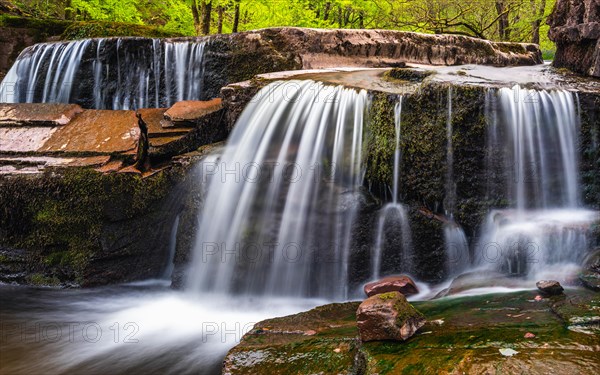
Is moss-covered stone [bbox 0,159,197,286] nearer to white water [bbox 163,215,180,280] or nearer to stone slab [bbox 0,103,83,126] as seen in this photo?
white water [bbox 163,215,180,280]

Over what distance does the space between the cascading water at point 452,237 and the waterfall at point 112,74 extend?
4.76 m

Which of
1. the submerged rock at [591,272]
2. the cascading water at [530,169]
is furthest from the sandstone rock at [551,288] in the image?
the cascading water at [530,169]

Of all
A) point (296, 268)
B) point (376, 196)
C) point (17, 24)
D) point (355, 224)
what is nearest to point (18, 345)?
point (296, 268)

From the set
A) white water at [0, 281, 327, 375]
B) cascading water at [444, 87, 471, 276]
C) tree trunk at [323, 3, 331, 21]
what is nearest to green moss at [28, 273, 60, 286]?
white water at [0, 281, 327, 375]

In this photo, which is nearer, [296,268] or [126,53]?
[296,268]

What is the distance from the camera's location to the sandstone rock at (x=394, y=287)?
4262mm

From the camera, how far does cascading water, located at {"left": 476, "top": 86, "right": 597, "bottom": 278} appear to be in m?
4.50

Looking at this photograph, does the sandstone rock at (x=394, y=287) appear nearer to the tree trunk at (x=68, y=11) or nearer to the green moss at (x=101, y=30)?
the green moss at (x=101, y=30)

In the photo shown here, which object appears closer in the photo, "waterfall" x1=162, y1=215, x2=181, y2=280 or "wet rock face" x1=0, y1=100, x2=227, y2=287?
"wet rock face" x1=0, y1=100, x2=227, y2=287

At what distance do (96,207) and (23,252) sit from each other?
1090 millimetres

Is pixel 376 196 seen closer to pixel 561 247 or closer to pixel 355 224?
pixel 355 224

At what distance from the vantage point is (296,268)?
485 centimetres

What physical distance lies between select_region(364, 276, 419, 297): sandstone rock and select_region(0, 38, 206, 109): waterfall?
5.05 metres

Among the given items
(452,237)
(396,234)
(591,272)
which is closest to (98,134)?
(396,234)
